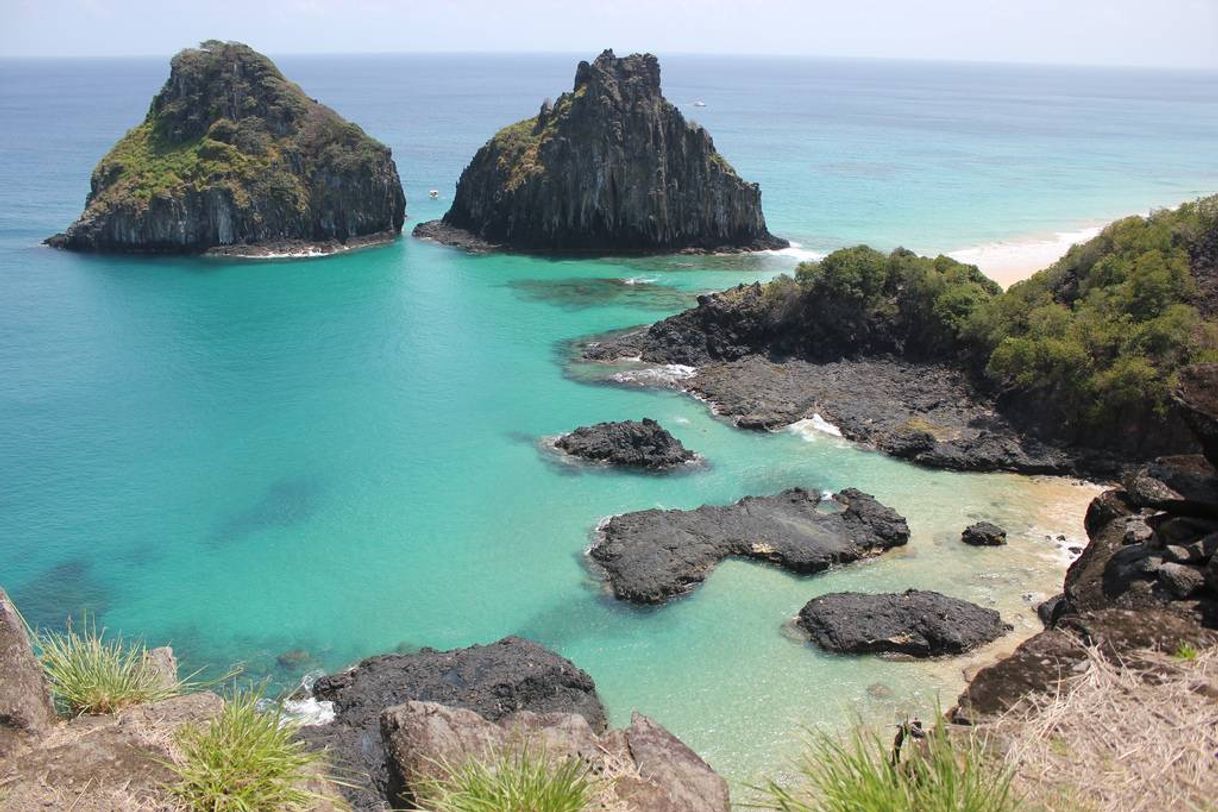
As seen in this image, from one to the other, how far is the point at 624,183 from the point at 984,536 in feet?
200

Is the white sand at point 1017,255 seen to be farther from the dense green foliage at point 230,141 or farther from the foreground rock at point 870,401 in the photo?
the dense green foliage at point 230,141

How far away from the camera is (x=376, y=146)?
95.9m

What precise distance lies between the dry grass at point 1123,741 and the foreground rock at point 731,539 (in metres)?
20.5

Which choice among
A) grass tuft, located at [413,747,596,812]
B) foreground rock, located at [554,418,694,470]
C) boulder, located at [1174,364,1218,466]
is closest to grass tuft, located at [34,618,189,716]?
grass tuft, located at [413,747,596,812]

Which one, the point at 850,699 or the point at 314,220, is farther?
the point at 314,220

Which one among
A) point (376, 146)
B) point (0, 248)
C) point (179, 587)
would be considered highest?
point (376, 146)

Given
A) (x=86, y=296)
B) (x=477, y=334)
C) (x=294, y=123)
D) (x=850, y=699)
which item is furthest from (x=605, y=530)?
(x=294, y=123)

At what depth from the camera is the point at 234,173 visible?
9031 cm

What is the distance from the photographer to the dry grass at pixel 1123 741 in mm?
9906

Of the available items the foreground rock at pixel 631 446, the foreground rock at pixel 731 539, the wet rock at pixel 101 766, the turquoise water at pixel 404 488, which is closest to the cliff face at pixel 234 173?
the turquoise water at pixel 404 488

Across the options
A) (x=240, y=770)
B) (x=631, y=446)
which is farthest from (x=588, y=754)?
(x=631, y=446)

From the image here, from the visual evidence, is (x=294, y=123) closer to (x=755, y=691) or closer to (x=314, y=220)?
(x=314, y=220)

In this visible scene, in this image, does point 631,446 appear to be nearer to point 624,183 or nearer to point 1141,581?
point 1141,581

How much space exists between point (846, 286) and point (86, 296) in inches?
2343
